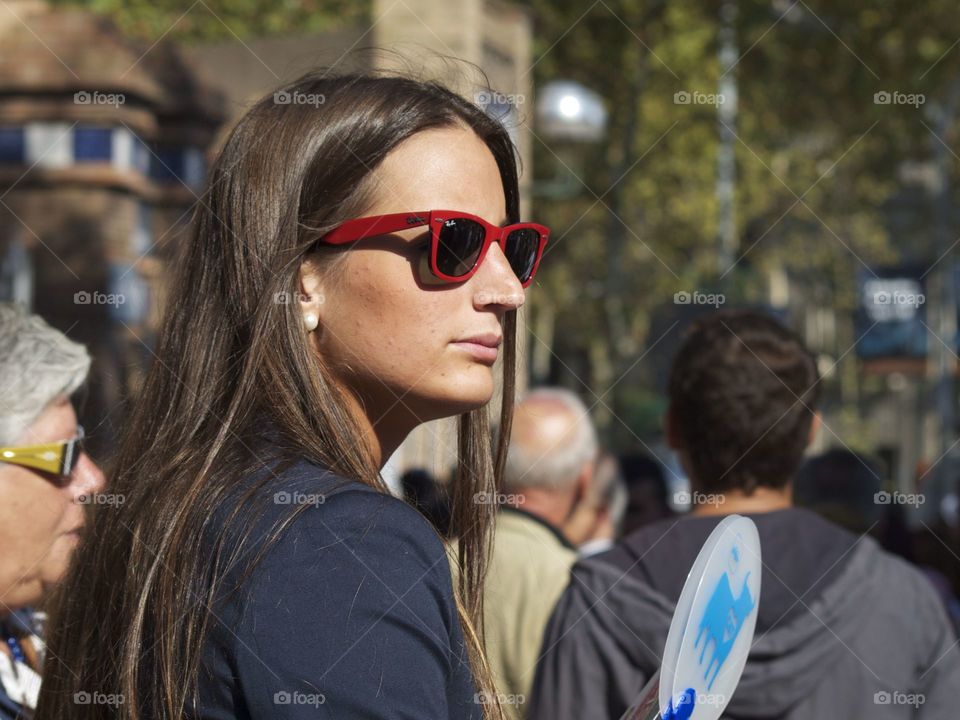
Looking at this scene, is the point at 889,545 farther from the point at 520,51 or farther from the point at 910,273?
the point at 910,273

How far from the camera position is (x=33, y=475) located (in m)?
2.31

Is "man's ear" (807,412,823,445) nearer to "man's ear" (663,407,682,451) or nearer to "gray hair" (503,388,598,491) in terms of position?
"man's ear" (663,407,682,451)

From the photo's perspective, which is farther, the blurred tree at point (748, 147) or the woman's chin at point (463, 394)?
the blurred tree at point (748, 147)

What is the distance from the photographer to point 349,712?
1.29m

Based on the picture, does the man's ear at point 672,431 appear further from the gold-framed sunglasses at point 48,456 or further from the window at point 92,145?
the window at point 92,145

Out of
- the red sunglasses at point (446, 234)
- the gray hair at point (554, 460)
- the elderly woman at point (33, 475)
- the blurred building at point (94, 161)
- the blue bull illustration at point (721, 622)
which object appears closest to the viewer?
the blue bull illustration at point (721, 622)

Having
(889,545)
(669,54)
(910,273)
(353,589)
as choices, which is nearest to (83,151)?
(889,545)

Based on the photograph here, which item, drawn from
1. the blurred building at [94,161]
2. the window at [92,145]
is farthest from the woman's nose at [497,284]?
the window at [92,145]

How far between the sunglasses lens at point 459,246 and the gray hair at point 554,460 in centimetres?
230

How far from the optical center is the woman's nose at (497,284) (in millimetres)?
1711

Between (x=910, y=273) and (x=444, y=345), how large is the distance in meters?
11.7

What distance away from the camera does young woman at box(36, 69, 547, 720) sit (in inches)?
51.5

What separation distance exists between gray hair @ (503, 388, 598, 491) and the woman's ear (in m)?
2.36

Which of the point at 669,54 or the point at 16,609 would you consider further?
the point at 669,54
